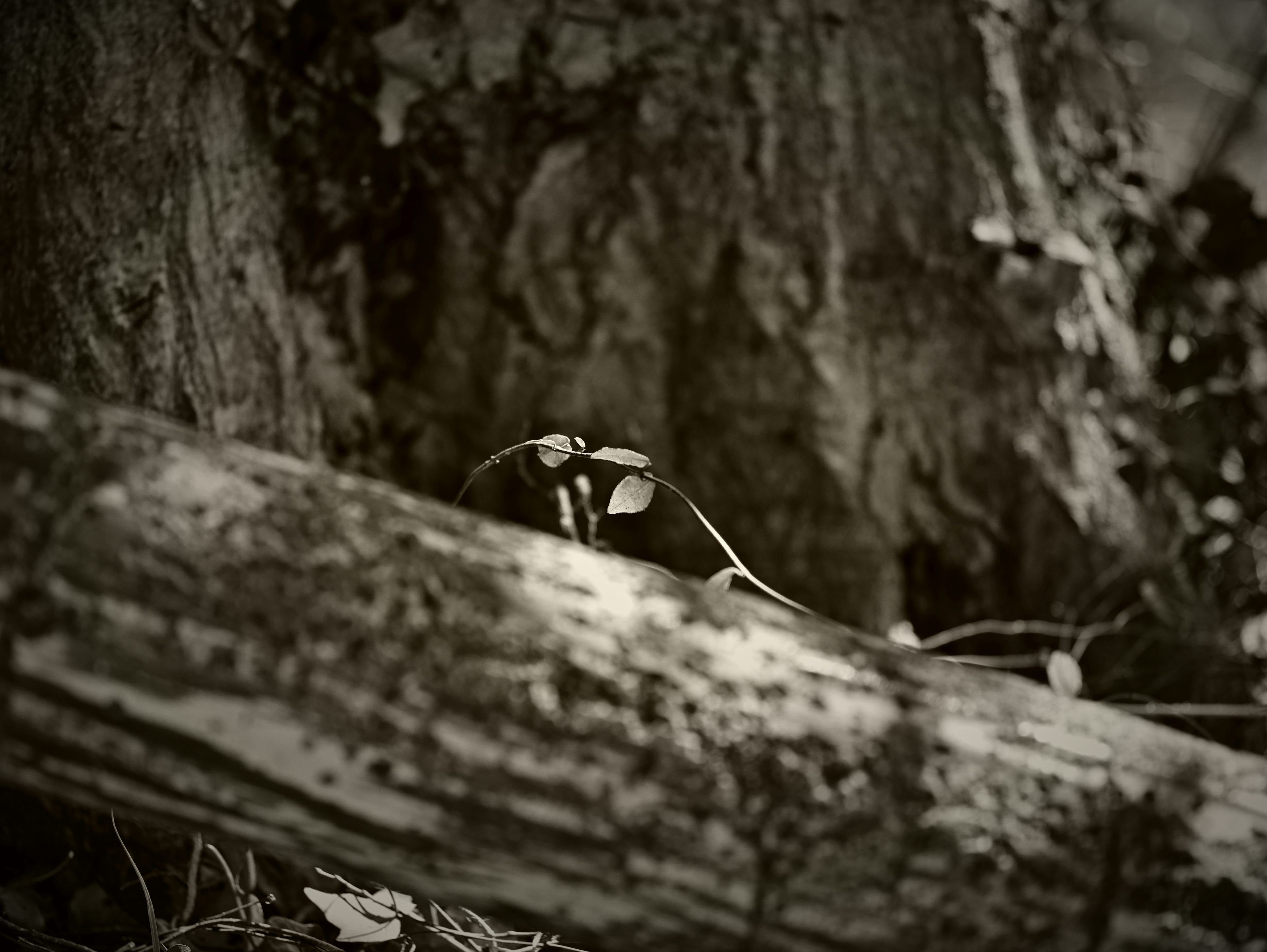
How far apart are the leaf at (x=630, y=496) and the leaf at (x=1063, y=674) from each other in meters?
0.95

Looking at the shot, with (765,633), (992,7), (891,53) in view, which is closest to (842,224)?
(891,53)

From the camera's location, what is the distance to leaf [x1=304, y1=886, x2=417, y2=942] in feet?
3.88

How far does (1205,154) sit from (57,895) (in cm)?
433

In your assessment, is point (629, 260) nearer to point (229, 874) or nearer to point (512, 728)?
point (512, 728)

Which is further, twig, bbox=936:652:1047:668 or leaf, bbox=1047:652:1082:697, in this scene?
twig, bbox=936:652:1047:668

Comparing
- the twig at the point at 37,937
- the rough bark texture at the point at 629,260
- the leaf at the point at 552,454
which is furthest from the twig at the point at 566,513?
the twig at the point at 37,937

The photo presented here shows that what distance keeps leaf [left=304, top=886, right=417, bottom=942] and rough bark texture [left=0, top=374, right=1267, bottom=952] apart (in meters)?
0.45

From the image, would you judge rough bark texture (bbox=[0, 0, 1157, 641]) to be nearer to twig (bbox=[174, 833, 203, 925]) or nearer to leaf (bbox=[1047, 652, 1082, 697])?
leaf (bbox=[1047, 652, 1082, 697])

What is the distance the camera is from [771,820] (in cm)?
78

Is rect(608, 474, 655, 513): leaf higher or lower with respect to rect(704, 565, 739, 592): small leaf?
higher

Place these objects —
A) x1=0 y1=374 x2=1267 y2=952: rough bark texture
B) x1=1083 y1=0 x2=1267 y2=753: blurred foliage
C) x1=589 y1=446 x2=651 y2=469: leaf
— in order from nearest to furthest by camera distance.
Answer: x1=0 y1=374 x2=1267 y2=952: rough bark texture < x1=589 y1=446 x2=651 y2=469: leaf < x1=1083 y1=0 x2=1267 y2=753: blurred foliage

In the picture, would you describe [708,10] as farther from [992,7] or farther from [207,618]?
[207,618]

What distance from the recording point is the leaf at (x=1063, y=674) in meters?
1.49

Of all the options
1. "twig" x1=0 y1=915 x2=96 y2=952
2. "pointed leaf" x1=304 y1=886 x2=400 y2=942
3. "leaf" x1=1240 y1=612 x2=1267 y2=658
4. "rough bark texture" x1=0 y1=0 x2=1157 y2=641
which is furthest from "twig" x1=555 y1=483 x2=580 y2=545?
"leaf" x1=1240 y1=612 x2=1267 y2=658
